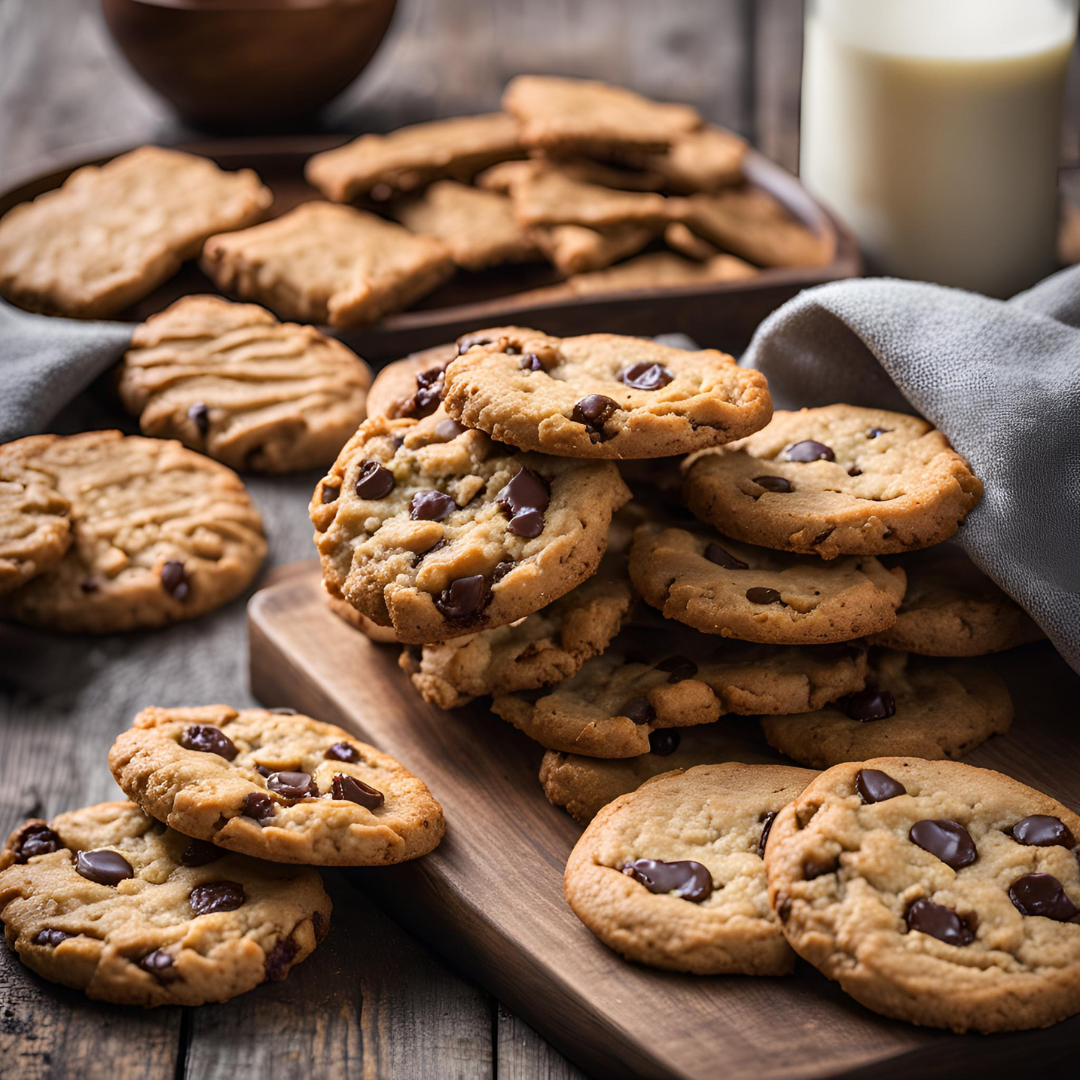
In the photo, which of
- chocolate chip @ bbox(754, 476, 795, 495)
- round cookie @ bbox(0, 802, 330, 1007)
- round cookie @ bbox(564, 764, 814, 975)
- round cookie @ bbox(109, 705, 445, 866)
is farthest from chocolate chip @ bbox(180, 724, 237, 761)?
chocolate chip @ bbox(754, 476, 795, 495)

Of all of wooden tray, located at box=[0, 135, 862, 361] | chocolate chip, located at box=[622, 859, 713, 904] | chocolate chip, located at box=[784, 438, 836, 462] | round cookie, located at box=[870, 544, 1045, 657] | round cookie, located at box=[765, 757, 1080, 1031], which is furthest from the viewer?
wooden tray, located at box=[0, 135, 862, 361]

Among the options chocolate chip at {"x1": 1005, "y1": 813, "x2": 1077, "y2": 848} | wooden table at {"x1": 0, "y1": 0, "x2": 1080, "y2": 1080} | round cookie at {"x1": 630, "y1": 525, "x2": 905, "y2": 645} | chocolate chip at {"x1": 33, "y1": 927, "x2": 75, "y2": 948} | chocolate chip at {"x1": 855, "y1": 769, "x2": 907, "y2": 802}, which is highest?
round cookie at {"x1": 630, "y1": 525, "x2": 905, "y2": 645}

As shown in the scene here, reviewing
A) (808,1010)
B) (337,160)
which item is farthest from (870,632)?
(337,160)

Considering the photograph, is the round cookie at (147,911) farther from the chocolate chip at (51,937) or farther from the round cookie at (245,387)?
the round cookie at (245,387)

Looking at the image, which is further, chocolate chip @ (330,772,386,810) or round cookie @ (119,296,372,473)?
round cookie @ (119,296,372,473)

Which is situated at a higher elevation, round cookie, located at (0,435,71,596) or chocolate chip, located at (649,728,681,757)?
round cookie, located at (0,435,71,596)

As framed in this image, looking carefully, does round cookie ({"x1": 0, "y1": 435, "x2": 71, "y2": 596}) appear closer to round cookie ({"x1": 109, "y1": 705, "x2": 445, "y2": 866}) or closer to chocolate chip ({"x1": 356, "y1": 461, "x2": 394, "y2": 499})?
round cookie ({"x1": 109, "y1": 705, "x2": 445, "y2": 866})
